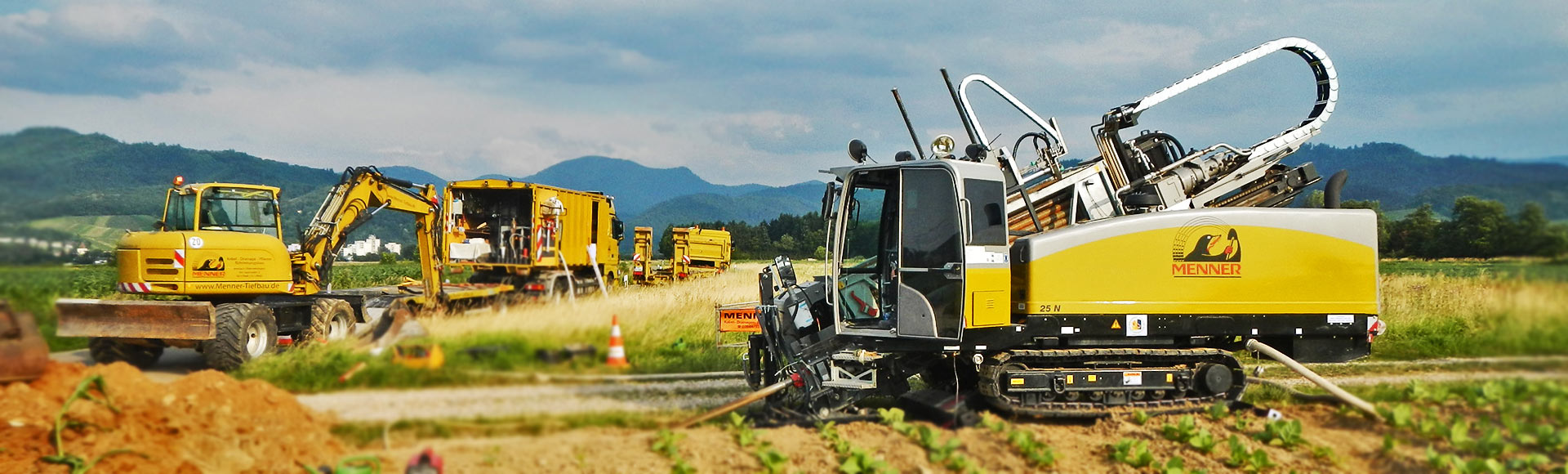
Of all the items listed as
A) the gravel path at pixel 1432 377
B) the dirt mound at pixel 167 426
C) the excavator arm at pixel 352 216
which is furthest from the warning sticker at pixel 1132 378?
the excavator arm at pixel 352 216

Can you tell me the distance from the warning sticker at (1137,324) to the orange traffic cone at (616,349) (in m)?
5.38

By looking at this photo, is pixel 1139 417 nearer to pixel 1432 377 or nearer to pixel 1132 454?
pixel 1132 454

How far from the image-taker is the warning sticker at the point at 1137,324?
9.35 metres

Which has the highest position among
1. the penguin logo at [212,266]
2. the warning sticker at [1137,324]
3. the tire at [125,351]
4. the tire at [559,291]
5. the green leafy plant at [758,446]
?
the penguin logo at [212,266]

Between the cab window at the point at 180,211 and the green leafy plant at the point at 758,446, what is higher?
the cab window at the point at 180,211

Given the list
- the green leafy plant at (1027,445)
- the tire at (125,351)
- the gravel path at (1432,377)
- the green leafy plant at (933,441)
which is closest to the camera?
the gravel path at (1432,377)

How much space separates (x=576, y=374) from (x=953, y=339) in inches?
167

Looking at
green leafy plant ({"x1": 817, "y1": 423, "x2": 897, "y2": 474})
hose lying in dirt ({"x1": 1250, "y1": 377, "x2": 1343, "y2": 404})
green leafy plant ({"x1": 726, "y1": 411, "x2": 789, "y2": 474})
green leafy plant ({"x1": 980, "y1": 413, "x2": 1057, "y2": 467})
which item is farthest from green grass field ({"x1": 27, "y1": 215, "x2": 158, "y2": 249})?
hose lying in dirt ({"x1": 1250, "y1": 377, "x2": 1343, "y2": 404})

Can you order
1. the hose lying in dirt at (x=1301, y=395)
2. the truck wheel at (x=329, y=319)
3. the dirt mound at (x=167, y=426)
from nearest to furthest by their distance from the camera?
the dirt mound at (x=167, y=426) < the hose lying in dirt at (x=1301, y=395) < the truck wheel at (x=329, y=319)

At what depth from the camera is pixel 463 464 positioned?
5.38m

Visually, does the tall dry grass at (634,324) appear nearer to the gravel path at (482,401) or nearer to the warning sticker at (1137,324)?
the gravel path at (482,401)

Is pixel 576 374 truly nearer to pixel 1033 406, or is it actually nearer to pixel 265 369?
pixel 265 369

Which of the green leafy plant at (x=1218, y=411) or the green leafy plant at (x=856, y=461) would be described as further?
the green leafy plant at (x=1218, y=411)

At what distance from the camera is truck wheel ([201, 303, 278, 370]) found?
12.9 metres
